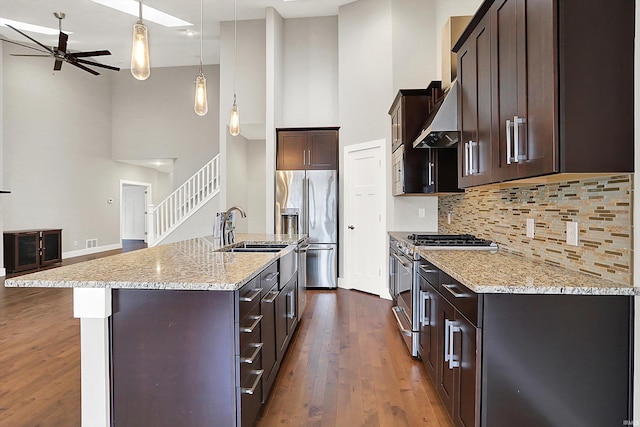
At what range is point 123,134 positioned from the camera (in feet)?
30.8

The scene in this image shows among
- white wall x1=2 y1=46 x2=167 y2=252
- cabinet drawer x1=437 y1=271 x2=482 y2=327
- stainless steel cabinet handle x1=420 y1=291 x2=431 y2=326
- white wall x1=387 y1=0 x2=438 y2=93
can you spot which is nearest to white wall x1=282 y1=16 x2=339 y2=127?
white wall x1=387 y1=0 x2=438 y2=93

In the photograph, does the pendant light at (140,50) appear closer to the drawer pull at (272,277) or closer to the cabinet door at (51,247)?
the drawer pull at (272,277)

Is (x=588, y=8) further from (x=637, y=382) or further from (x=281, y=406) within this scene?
(x=281, y=406)

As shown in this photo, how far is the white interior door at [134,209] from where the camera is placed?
474 inches

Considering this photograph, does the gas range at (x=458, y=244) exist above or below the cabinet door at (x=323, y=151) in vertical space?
below

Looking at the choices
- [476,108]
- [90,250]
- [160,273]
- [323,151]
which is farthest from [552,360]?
[90,250]

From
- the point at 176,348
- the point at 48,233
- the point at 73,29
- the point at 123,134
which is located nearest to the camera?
the point at 176,348

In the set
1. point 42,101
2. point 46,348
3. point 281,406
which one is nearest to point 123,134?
point 42,101

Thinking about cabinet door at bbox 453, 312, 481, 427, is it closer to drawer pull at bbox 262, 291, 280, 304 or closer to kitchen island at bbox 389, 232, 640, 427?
kitchen island at bbox 389, 232, 640, 427

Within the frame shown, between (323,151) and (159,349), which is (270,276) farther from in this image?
(323,151)

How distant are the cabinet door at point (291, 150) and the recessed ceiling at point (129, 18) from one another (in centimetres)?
206

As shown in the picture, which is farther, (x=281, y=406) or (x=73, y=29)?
(x=73, y=29)

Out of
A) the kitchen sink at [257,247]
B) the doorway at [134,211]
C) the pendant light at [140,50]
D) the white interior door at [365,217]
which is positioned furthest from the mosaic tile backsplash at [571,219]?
the doorway at [134,211]

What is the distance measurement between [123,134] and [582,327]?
10369 millimetres
